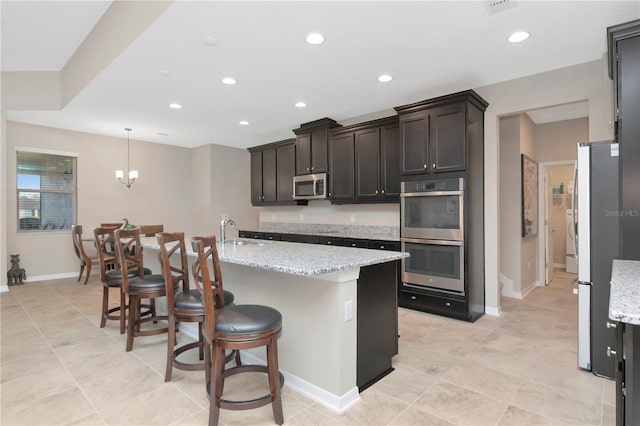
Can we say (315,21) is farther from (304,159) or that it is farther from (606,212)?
(304,159)

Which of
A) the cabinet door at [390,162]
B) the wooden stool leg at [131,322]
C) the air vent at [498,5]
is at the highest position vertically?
the air vent at [498,5]

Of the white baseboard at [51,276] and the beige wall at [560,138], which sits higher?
the beige wall at [560,138]

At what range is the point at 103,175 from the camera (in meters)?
6.49

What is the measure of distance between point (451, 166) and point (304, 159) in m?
2.61

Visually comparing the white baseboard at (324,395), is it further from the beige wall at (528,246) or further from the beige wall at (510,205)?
the beige wall at (528,246)

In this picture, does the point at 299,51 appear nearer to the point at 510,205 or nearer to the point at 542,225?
the point at 510,205

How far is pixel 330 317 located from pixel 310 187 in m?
3.63

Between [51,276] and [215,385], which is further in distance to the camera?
[51,276]

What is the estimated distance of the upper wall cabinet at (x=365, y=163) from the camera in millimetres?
4523

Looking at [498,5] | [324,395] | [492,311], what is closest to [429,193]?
[492,311]

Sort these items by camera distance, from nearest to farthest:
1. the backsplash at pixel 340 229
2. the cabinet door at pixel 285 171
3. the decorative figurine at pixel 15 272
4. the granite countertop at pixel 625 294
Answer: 1. the granite countertop at pixel 625 294
2. the backsplash at pixel 340 229
3. the decorative figurine at pixel 15 272
4. the cabinet door at pixel 285 171

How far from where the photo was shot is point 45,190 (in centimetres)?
596

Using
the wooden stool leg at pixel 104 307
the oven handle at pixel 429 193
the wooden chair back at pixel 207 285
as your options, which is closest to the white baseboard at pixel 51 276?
the wooden stool leg at pixel 104 307

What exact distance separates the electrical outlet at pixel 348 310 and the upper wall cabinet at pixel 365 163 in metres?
2.67
